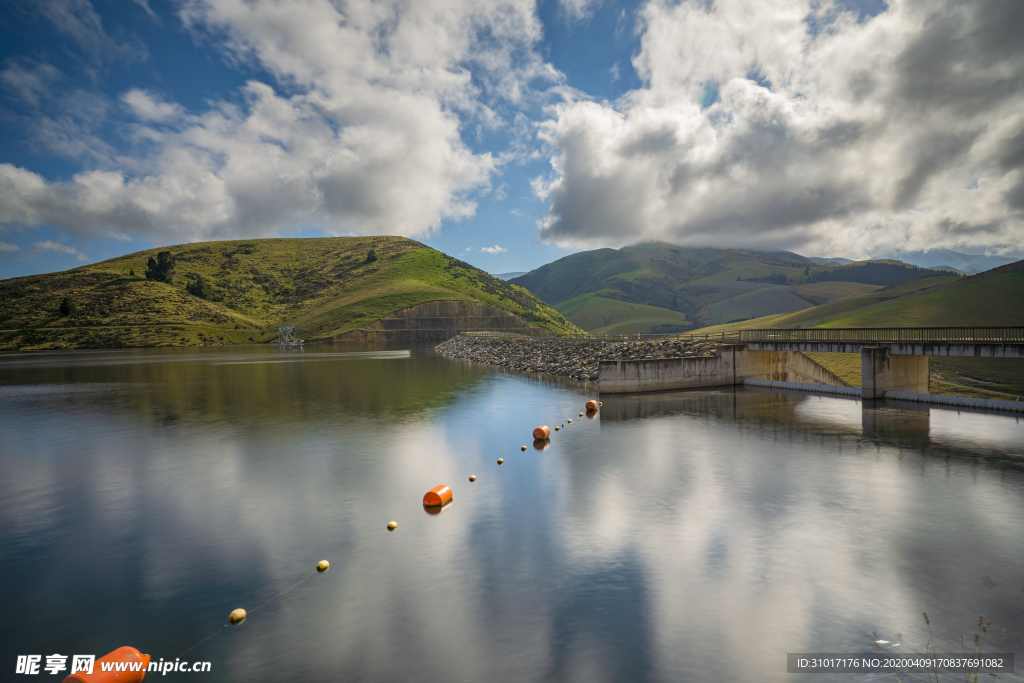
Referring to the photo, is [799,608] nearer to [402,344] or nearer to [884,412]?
[884,412]

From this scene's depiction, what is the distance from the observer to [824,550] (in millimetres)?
15766

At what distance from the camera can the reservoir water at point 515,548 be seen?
1123cm

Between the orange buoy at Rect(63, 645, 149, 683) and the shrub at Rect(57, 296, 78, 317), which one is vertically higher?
the shrub at Rect(57, 296, 78, 317)

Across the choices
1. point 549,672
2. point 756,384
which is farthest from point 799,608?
point 756,384

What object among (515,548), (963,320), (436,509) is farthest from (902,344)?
(963,320)

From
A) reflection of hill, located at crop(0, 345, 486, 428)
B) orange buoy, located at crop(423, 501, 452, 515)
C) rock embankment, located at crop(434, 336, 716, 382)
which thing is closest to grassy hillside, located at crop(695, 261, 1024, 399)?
rock embankment, located at crop(434, 336, 716, 382)

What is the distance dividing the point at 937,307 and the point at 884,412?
96.6m

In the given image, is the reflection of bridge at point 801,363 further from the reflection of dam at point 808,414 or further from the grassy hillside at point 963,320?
the grassy hillside at point 963,320

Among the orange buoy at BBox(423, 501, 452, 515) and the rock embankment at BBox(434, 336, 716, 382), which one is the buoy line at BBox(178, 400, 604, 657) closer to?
the orange buoy at BBox(423, 501, 452, 515)

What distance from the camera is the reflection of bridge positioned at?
39875 mm

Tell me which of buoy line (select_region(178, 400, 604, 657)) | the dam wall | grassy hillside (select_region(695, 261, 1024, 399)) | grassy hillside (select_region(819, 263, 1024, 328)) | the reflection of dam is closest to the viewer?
buoy line (select_region(178, 400, 604, 657))

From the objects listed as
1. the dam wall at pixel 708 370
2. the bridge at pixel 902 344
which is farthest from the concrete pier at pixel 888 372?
the dam wall at pixel 708 370

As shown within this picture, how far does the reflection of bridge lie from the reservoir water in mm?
7208

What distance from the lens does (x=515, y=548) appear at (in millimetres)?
16281
